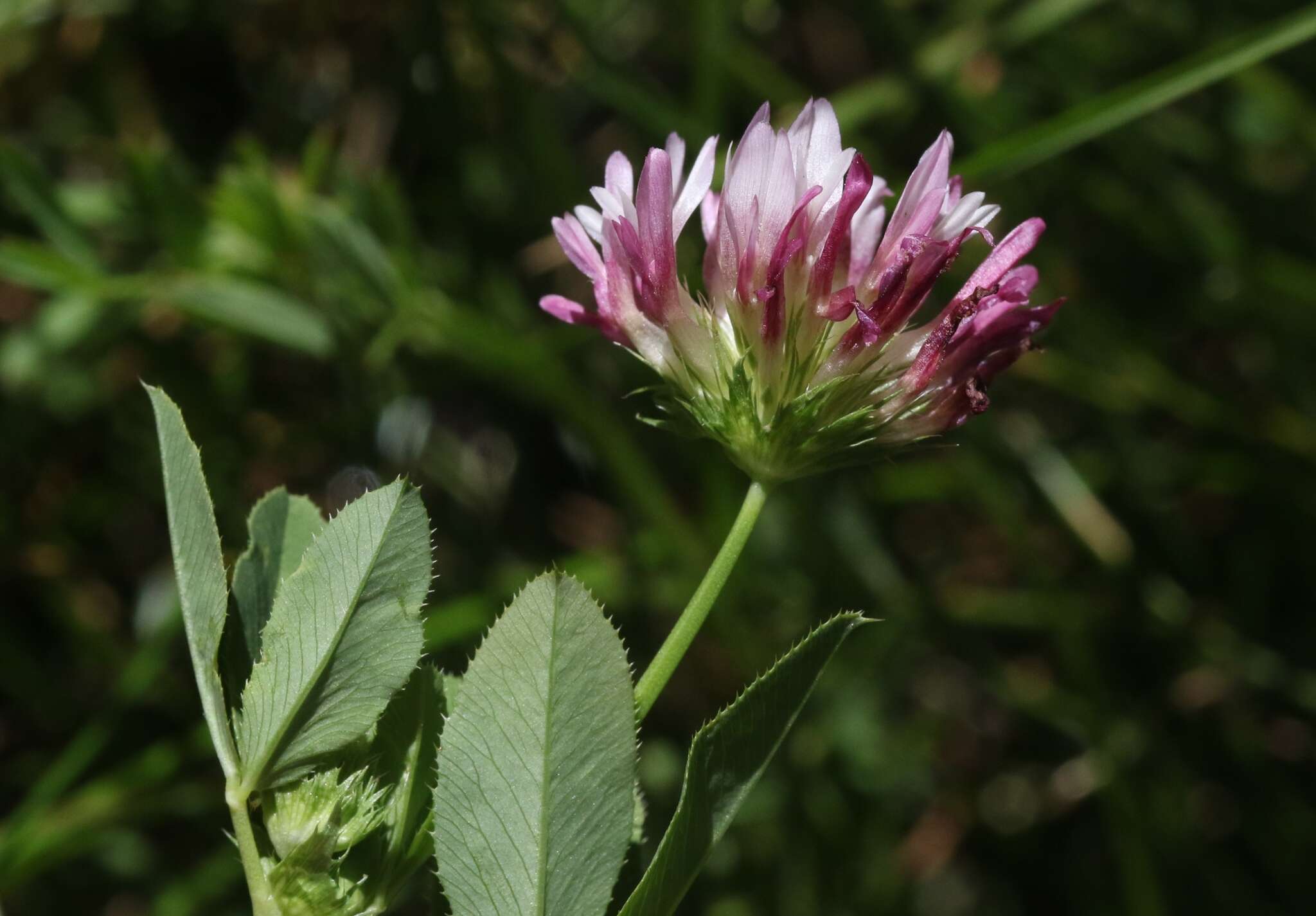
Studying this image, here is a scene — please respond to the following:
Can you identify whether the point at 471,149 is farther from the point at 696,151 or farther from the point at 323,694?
the point at 323,694

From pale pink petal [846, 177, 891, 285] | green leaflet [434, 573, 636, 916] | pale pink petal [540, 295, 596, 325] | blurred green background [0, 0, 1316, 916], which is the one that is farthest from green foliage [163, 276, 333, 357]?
green leaflet [434, 573, 636, 916]

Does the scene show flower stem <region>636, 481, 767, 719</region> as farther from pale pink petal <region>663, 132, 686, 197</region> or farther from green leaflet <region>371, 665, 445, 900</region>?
pale pink petal <region>663, 132, 686, 197</region>

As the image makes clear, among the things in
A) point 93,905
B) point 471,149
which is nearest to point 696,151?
point 471,149

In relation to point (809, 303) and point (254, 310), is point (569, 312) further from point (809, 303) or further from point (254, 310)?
point (254, 310)

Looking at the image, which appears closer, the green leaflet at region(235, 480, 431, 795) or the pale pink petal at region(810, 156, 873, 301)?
the green leaflet at region(235, 480, 431, 795)

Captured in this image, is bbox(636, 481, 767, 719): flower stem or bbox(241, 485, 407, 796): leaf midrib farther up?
bbox(241, 485, 407, 796): leaf midrib

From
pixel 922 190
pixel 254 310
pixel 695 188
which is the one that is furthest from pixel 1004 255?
pixel 254 310

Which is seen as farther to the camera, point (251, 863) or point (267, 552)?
point (267, 552)
